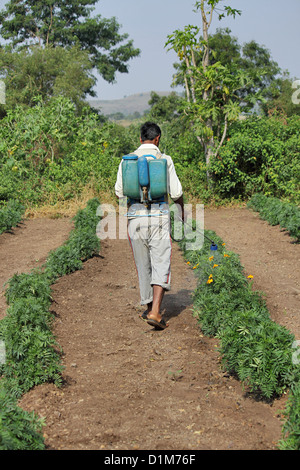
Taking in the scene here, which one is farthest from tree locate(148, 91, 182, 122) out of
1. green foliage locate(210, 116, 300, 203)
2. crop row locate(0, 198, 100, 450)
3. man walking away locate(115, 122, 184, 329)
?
man walking away locate(115, 122, 184, 329)

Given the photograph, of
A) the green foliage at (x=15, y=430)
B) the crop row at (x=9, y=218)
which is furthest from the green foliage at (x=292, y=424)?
the crop row at (x=9, y=218)

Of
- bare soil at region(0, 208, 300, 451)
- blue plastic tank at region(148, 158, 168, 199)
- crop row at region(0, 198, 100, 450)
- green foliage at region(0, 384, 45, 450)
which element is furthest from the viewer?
blue plastic tank at region(148, 158, 168, 199)

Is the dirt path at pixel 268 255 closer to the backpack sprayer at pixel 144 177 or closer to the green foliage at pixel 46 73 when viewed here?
the backpack sprayer at pixel 144 177

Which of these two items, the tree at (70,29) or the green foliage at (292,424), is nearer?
the green foliage at (292,424)

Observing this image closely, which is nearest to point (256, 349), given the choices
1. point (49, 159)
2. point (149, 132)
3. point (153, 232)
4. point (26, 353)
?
point (26, 353)

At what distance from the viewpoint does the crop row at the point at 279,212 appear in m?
8.73

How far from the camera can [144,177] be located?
4926 mm

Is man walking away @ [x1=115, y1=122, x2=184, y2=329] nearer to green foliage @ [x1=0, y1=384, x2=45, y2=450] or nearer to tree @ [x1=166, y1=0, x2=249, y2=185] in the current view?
green foliage @ [x1=0, y1=384, x2=45, y2=450]

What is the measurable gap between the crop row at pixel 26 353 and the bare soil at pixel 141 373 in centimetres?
11

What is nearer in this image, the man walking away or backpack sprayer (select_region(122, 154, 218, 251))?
backpack sprayer (select_region(122, 154, 218, 251))

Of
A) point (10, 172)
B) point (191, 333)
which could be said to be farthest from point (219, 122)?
point (191, 333)

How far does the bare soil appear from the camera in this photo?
11.0 feet

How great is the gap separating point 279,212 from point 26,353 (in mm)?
6771

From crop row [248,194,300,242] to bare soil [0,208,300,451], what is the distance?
0.70m
